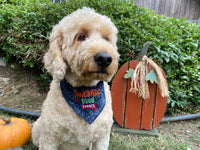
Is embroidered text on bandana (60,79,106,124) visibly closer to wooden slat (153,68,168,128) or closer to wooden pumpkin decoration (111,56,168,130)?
wooden pumpkin decoration (111,56,168,130)

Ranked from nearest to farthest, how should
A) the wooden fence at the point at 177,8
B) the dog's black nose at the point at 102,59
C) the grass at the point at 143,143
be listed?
the dog's black nose at the point at 102,59
the grass at the point at 143,143
the wooden fence at the point at 177,8

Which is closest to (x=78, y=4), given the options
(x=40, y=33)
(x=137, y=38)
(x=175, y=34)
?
(x=40, y=33)

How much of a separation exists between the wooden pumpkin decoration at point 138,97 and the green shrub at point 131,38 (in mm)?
399

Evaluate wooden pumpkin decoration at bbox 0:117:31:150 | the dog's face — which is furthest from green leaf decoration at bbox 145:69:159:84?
wooden pumpkin decoration at bbox 0:117:31:150

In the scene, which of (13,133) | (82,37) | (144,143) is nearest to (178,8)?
(144,143)

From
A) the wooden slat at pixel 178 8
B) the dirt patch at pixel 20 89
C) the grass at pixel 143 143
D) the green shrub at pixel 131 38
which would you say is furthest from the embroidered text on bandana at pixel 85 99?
the wooden slat at pixel 178 8

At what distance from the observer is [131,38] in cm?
276

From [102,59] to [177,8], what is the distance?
8.85 metres

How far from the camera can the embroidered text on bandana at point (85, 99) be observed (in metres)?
1.61

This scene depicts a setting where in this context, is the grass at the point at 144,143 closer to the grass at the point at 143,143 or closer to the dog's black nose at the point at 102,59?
→ the grass at the point at 143,143

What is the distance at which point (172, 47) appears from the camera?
9.60 feet

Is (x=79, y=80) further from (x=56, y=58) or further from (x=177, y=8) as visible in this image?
(x=177, y=8)

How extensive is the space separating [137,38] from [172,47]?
2.17ft

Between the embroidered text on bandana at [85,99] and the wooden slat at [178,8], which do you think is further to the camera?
the wooden slat at [178,8]
